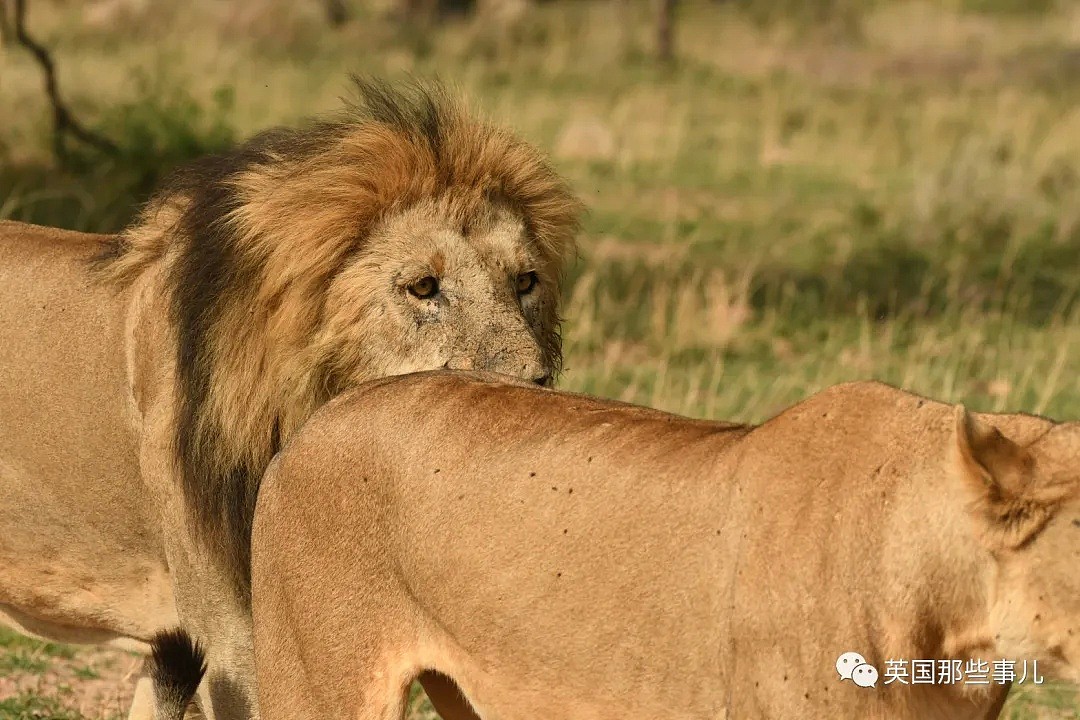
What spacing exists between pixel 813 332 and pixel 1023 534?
24.0 feet

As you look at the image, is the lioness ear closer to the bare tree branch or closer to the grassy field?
the grassy field

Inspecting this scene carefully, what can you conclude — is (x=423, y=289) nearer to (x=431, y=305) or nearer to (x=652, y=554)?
(x=431, y=305)

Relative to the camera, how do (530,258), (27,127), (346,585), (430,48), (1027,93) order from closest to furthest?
(346,585) < (530,258) < (27,127) < (1027,93) < (430,48)

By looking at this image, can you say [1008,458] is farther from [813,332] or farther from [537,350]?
[813,332]

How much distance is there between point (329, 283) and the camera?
409cm

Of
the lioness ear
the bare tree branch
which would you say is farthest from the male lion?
the bare tree branch

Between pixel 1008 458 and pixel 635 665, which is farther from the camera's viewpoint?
pixel 635 665

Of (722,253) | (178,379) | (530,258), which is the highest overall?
(530,258)

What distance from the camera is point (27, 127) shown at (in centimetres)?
1141

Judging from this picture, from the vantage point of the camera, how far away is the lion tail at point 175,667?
3582mm

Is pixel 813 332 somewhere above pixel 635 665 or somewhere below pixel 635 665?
below

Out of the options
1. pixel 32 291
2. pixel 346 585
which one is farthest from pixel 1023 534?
pixel 32 291

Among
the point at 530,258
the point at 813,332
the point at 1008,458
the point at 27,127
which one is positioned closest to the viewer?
the point at 1008,458

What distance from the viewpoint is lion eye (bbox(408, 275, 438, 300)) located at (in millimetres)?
4074
